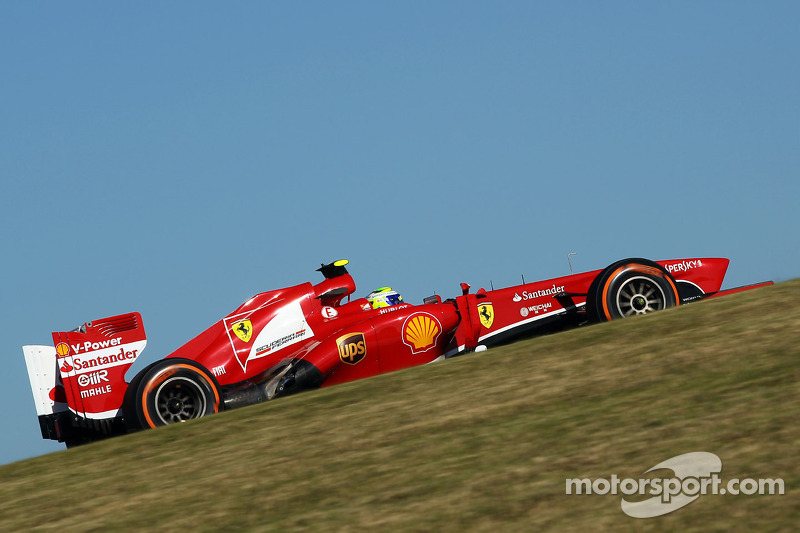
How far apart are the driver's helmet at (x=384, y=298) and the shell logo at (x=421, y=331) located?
98cm

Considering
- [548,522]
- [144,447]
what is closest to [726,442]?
[548,522]

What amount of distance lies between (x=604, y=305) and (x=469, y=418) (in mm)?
4506

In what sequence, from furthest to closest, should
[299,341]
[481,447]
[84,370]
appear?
[299,341], [84,370], [481,447]

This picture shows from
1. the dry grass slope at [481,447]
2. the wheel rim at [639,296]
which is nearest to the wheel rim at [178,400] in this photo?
the dry grass slope at [481,447]

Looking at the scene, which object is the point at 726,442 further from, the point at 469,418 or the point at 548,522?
the point at 469,418

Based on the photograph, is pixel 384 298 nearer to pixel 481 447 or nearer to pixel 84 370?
pixel 84 370

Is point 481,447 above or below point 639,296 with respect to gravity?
below

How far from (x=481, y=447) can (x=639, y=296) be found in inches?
220

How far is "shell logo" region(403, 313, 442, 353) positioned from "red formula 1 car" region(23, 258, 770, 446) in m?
0.01

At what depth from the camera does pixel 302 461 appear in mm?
6668

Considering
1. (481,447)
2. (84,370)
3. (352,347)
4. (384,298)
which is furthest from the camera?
(384,298)

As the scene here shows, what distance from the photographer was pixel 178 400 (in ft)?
32.7

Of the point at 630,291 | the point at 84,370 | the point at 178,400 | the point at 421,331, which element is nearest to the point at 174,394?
the point at 178,400

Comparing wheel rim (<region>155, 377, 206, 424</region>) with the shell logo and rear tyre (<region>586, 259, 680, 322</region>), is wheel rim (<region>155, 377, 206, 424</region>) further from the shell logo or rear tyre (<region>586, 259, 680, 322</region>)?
rear tyre (<region>586, 259, 680, 322</region>)
